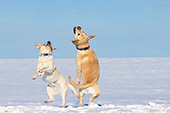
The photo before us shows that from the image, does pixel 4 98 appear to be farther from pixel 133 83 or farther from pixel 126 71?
pixel 126 71

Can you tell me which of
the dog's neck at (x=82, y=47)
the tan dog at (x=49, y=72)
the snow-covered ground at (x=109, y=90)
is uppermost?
the dog's neck at (x=82, y=47)

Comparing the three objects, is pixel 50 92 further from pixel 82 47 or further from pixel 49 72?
pixel 82 47

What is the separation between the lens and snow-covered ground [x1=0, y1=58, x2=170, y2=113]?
5.70 metres

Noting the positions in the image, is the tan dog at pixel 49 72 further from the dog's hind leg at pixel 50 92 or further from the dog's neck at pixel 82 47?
the dog's neck at pixel 82 47

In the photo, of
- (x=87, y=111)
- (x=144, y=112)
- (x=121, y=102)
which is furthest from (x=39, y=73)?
(x=121, y=102)

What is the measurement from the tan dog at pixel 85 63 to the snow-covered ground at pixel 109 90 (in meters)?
0.36

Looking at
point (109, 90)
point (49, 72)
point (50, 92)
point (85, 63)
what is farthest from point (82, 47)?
point (109, 90)

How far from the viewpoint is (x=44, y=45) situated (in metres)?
5.65

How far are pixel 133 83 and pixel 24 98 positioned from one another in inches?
165

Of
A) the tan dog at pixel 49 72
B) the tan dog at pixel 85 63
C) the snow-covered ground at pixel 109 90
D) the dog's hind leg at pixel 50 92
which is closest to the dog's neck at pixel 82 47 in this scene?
the tan dog at pixel 85 63

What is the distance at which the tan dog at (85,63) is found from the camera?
18.9 ft

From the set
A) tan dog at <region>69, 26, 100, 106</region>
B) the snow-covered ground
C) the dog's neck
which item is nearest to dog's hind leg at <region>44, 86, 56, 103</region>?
the snow-covered ground

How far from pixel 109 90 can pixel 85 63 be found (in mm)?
4237

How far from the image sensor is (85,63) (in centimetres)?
577
